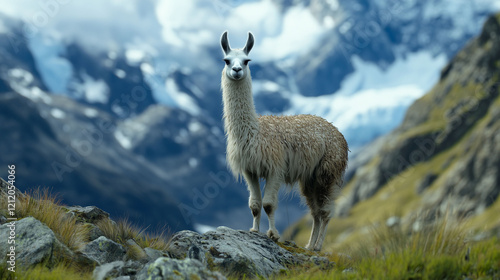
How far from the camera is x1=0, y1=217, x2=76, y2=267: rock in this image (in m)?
8.08

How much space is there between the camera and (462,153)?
6959 inches

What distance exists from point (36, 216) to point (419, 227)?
22.6ft

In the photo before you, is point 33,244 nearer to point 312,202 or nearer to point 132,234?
point 132,234

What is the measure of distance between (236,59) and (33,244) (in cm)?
580

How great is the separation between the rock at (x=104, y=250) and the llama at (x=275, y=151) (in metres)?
3.55

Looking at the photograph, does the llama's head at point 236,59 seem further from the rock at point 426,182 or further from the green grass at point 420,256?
the rock at point 426,182

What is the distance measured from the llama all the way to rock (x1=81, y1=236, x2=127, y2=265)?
3551 millimetres

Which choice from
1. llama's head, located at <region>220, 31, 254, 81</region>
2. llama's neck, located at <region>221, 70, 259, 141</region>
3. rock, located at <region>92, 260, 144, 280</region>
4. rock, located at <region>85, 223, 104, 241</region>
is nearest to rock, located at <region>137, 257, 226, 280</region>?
rock, located at <region>92, 260, 144, 280</region>

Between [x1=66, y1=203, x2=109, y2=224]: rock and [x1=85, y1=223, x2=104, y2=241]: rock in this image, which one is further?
[x1=66, y1=203, x2=109, y2=224]: rock

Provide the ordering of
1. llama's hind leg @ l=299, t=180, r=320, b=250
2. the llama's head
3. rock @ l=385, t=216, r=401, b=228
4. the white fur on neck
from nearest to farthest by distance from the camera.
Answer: rock @ l=385, t=216, r=401, b=228 → the llama's head → the white fur on neck → llama's hind leg @ l=299, t=180, r=320, b=250

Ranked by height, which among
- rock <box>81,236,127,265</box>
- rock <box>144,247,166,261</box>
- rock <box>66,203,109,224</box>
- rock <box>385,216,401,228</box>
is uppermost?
rock <box>385,216,401,228</box>

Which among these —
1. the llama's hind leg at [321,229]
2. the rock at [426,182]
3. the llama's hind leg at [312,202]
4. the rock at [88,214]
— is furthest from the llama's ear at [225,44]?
the rock at [426,182]

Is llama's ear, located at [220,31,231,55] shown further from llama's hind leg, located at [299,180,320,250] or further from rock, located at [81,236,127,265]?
rock, located at [81,236,127,265]

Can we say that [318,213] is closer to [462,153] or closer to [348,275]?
[348,275]
